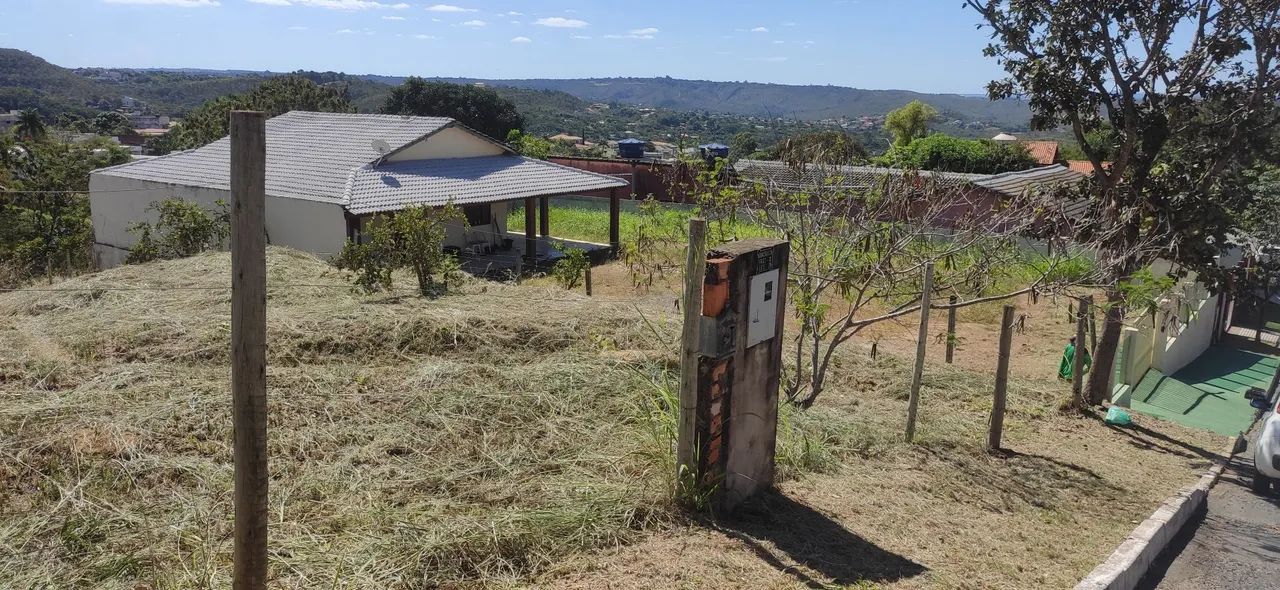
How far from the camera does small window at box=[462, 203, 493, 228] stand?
2300cm

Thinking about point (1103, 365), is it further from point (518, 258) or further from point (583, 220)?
point (583, 220)

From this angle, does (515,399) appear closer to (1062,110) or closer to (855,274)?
(855,274)

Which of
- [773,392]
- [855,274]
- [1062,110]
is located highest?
[1062,110]

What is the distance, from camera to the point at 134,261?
56.0ft

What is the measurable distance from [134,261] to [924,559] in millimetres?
16624

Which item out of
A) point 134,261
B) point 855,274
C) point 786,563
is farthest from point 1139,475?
point 134,261

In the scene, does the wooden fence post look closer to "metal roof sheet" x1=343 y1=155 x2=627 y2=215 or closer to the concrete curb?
the concrete curb

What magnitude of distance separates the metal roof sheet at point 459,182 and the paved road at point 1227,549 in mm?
13734

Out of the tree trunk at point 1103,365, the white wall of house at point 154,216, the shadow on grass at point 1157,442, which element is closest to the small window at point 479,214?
the white wall of house at point 154,216

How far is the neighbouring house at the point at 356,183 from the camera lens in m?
19.1

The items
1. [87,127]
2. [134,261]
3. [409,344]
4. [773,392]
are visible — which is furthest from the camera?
[87,127]

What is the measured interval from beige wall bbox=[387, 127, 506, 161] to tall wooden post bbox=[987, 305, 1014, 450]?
17.2 meters

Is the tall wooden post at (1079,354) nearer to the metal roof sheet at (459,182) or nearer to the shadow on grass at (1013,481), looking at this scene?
the shadow on grass at (1013,481)

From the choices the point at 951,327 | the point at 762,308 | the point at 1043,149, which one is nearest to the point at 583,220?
the point at 951,327
